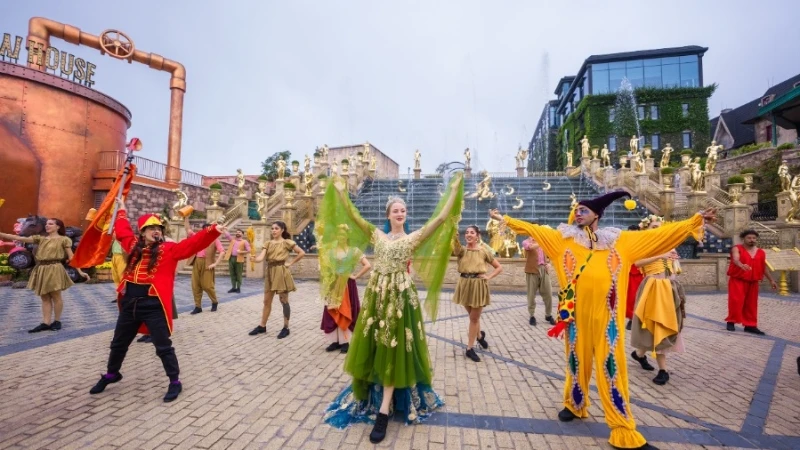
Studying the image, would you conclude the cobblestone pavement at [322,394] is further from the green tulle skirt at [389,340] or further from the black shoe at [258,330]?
the green tulle skirt at [389,340]

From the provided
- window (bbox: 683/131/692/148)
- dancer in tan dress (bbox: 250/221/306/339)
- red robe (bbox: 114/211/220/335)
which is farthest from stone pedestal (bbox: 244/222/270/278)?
window (bbox: 683/131/692/148)

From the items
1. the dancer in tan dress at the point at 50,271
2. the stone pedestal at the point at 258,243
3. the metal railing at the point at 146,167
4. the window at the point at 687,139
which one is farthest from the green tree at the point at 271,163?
the window at the point at 687,139

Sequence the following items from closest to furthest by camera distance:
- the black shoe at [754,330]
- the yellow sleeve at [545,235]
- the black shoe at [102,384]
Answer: the yellow sleeve at [545,235] → the black shoe at [102,384] → the black shoe at [754,330]

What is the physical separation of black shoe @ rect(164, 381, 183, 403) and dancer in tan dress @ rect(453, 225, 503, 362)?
366 cm

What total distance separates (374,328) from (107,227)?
11.5 ft

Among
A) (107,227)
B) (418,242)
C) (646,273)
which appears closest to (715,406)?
(646,273)

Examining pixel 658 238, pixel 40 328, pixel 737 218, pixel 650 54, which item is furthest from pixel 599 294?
pixel 650 54

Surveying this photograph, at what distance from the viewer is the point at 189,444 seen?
3.14m

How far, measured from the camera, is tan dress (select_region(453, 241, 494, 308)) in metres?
5.66

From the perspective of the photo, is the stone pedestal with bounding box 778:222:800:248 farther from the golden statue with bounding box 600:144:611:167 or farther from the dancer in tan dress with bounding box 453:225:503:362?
the dancer in tan dress with bounding box 453:225:503:362

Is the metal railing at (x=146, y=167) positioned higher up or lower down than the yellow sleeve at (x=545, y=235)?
higher up

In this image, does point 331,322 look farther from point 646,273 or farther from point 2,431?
point 646,273

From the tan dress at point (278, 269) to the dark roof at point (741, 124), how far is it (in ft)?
Result: 152

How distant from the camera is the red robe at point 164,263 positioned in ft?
13.9
